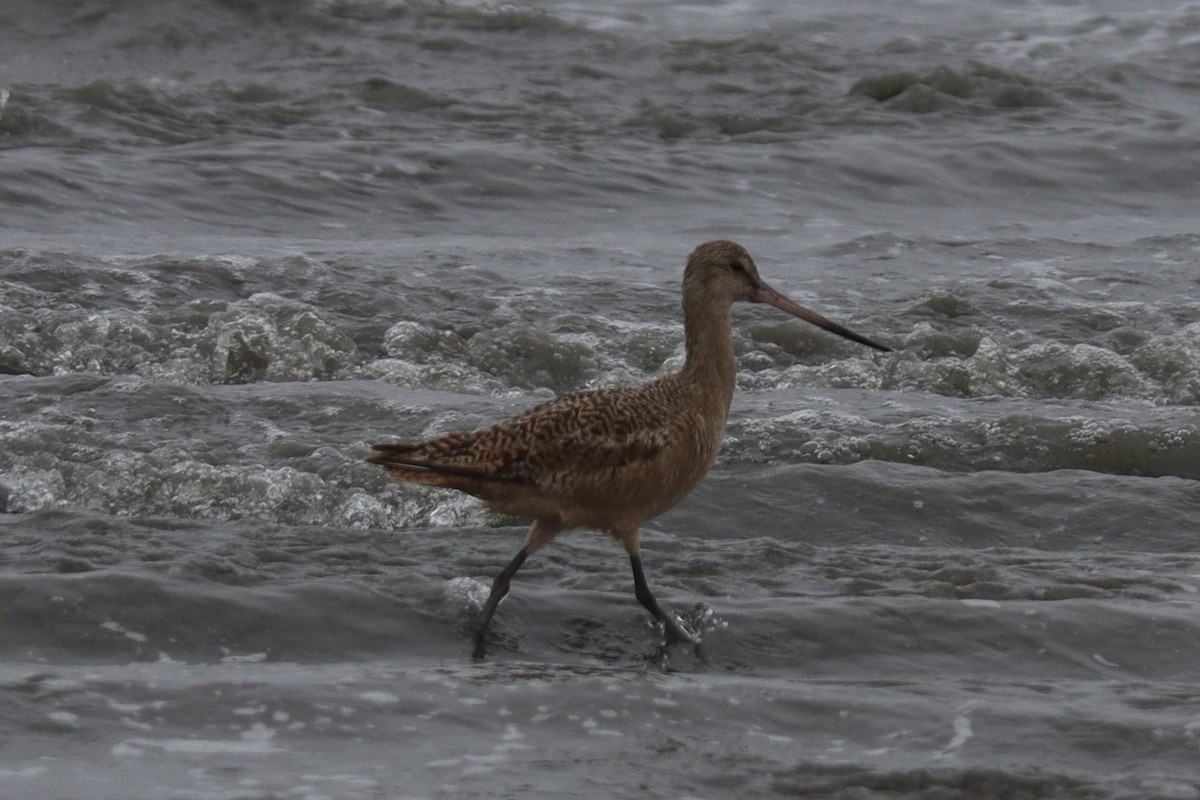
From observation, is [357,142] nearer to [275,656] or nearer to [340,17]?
[340,17]

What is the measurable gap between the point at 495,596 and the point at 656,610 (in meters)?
0.47

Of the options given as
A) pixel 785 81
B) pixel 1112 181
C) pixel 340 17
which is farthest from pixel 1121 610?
pixel 340 17

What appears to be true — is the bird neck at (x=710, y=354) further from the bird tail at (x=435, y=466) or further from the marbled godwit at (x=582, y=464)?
the bird tail at (x=435, y=466)

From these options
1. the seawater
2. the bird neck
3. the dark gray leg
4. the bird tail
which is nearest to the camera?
the seawater

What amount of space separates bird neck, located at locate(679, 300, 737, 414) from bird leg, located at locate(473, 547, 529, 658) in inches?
33.7

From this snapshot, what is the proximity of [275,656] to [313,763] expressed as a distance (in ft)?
2.59

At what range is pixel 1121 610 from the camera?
545cm

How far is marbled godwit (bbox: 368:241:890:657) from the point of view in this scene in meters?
5.24

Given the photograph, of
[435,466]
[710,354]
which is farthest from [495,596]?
[710,354]

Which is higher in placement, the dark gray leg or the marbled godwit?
the marbled godwit

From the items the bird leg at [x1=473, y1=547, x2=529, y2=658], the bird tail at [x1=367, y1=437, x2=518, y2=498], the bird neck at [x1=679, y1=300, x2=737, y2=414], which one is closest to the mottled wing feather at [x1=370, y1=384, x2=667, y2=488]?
the bird tail at [x1=367, y1=437, x2=518, y2=498]

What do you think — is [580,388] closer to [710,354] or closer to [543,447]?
[710,354]

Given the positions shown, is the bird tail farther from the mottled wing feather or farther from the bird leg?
the bird leg

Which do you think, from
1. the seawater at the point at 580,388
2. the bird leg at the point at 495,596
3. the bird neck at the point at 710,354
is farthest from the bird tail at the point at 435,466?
the bird neck at the point at 710,354
